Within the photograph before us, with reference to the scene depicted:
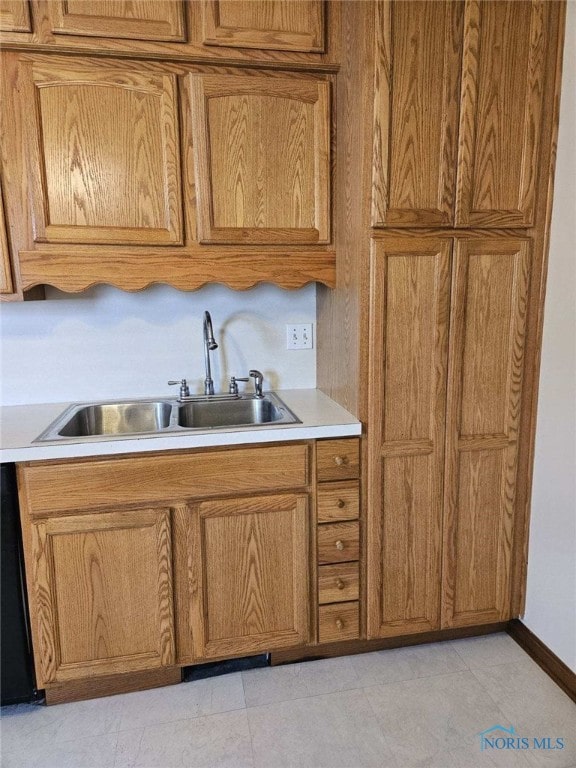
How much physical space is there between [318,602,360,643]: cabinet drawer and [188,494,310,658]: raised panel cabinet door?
0.07 m

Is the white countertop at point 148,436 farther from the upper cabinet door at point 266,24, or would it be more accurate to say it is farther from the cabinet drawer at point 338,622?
the upper cabinet door at point 266,24

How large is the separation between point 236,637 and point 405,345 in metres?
1.11

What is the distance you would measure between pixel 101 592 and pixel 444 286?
145 cm

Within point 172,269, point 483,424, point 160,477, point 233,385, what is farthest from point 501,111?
point 160,477

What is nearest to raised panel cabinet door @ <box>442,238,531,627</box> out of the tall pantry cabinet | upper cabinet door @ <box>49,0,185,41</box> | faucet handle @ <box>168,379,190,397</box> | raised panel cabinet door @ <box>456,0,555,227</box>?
the tall pantry cabinet

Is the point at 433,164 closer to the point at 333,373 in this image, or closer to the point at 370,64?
the point at 370,64

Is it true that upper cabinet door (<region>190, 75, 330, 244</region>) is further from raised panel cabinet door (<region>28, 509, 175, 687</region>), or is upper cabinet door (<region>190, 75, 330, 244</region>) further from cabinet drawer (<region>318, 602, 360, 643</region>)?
cabinet drawer (<region>318, 602, 360, 643</region>)

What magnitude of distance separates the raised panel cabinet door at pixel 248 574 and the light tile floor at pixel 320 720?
16cm

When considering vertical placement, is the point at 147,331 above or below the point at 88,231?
below

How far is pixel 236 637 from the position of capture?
170cm

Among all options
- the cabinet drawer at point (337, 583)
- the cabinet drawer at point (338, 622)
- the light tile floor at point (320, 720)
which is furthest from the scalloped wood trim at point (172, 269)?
the light tile floor at point (320, 720)

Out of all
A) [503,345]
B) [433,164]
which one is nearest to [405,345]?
[503,345]

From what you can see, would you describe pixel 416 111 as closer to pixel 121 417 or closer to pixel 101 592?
pixel 121 417
